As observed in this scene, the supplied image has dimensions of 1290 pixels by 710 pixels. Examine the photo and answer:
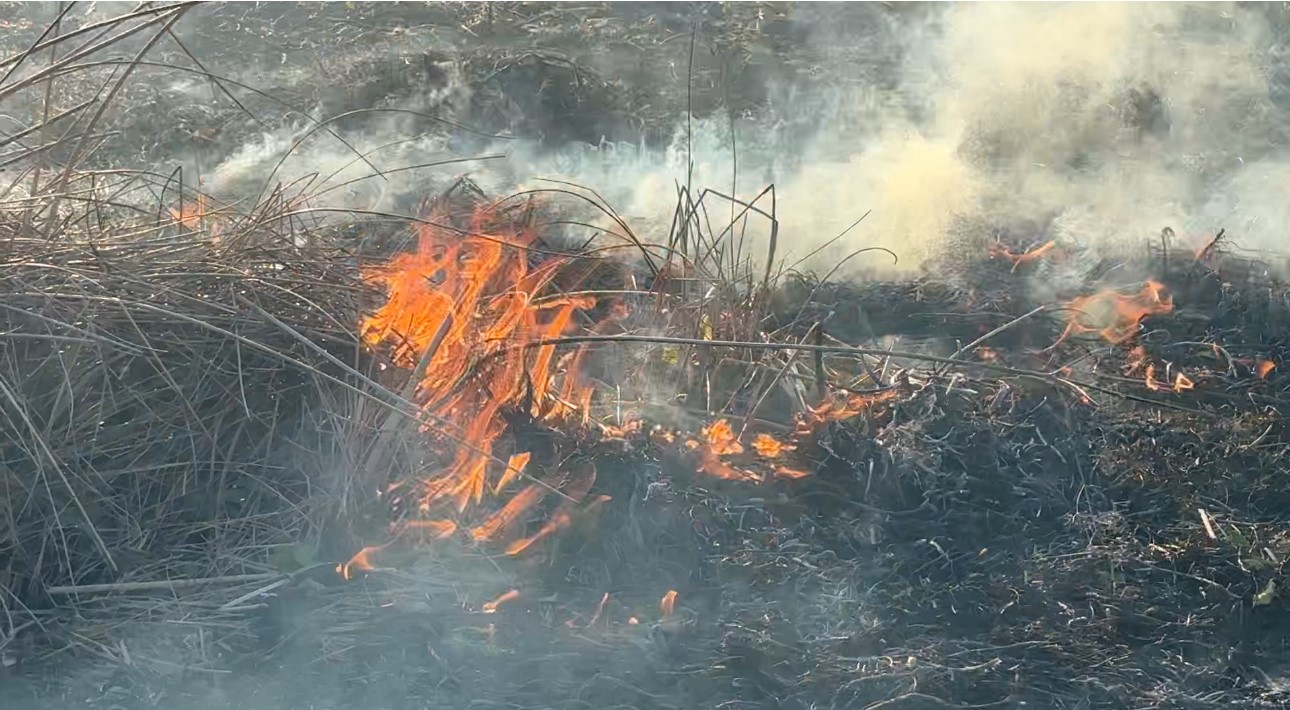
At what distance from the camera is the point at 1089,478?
14.3 feet

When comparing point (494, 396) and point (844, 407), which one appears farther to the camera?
point (844, 407)

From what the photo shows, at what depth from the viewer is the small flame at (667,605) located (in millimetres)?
3699

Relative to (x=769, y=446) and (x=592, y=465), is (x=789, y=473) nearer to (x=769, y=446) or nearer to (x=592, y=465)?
(x=769, y=446)

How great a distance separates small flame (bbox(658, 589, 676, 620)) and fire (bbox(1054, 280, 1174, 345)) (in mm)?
2487

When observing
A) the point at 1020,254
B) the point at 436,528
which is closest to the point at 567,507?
the point at 436,528

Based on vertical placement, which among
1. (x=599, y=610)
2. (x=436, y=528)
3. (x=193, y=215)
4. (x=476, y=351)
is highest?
(x=193, y=215)

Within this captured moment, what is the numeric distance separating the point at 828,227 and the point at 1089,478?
2555mm

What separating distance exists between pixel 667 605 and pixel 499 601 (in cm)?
53

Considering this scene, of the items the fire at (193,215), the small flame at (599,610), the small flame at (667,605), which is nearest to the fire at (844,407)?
the small flame at (667,605)

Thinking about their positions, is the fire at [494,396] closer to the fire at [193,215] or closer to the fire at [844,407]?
the fire at [844,407]

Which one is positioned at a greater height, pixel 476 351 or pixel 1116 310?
pixel 476 351

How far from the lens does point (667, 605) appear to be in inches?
147

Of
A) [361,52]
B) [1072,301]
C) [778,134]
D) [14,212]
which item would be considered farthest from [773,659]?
[361,52]

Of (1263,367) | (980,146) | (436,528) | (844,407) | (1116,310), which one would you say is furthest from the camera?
(980,146)
